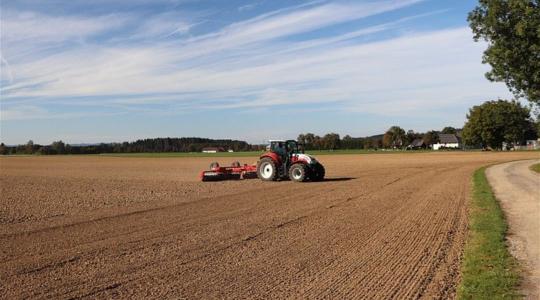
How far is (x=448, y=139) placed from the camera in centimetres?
17050

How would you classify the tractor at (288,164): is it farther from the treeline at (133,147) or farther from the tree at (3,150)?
the tree at (3,150)

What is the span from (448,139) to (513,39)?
15113 centimetres

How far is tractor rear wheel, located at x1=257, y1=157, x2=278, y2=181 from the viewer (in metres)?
26.9

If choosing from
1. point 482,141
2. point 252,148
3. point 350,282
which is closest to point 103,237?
point 350,282

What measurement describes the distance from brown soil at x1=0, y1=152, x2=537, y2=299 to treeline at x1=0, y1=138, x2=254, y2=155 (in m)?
112

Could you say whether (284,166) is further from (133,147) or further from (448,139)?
(448,139)

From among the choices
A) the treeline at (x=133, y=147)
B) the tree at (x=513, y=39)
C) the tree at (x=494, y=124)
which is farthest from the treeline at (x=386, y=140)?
the tree at (x=513, y=39)

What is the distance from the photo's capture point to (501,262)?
845 centimetres

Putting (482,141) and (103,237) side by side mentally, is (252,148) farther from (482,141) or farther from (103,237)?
(103,237)

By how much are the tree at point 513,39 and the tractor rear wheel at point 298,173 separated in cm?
1122

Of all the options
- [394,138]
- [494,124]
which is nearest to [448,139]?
[394,138]

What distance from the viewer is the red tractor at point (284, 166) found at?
86.6 ft

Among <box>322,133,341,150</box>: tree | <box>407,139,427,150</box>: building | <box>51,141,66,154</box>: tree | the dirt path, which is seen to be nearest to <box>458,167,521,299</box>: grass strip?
the dirt path

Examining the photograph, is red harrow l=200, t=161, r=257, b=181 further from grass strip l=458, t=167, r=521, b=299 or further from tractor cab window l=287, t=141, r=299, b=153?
grass strip l=458, t=167, r=521, b=299
